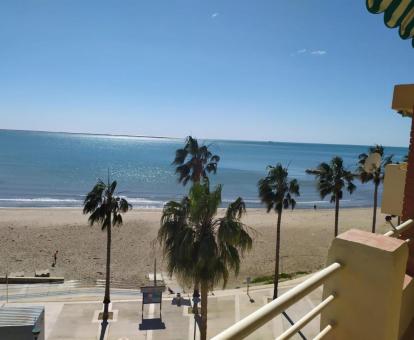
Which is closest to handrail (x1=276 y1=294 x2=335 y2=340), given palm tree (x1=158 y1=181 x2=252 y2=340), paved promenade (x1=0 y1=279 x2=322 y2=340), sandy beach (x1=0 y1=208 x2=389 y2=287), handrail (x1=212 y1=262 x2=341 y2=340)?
handrail (x1=212 y1=262 x2=341 y2=340)

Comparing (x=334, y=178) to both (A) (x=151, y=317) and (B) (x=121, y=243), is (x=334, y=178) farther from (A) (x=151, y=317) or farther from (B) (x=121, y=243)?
(B) (x=121, y=243)

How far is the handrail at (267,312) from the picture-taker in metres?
1.52

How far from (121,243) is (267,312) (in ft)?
113

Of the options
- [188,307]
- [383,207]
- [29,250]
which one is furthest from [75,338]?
[29,250]

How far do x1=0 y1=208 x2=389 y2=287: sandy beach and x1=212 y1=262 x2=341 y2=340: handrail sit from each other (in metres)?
23.7

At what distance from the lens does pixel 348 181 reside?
28078 millimetres

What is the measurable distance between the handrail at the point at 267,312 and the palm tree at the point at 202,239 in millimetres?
9803

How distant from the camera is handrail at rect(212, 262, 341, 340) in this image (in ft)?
5.00

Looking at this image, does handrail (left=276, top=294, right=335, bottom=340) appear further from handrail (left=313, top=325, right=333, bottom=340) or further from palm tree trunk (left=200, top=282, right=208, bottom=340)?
palm tree trunk (left=200, top=282, right=208, bottom=340)

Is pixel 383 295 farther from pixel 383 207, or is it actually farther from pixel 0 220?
pixel 0 220

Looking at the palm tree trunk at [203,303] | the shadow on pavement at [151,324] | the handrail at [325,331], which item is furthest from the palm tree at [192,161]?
the handrail at [325,331]

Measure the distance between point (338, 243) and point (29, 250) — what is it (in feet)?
109

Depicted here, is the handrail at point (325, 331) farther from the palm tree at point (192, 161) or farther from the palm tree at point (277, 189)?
the palm tree at point (192, 161)

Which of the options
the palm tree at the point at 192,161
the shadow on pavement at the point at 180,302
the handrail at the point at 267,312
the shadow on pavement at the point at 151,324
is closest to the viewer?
the handrail at the point at 267,312
